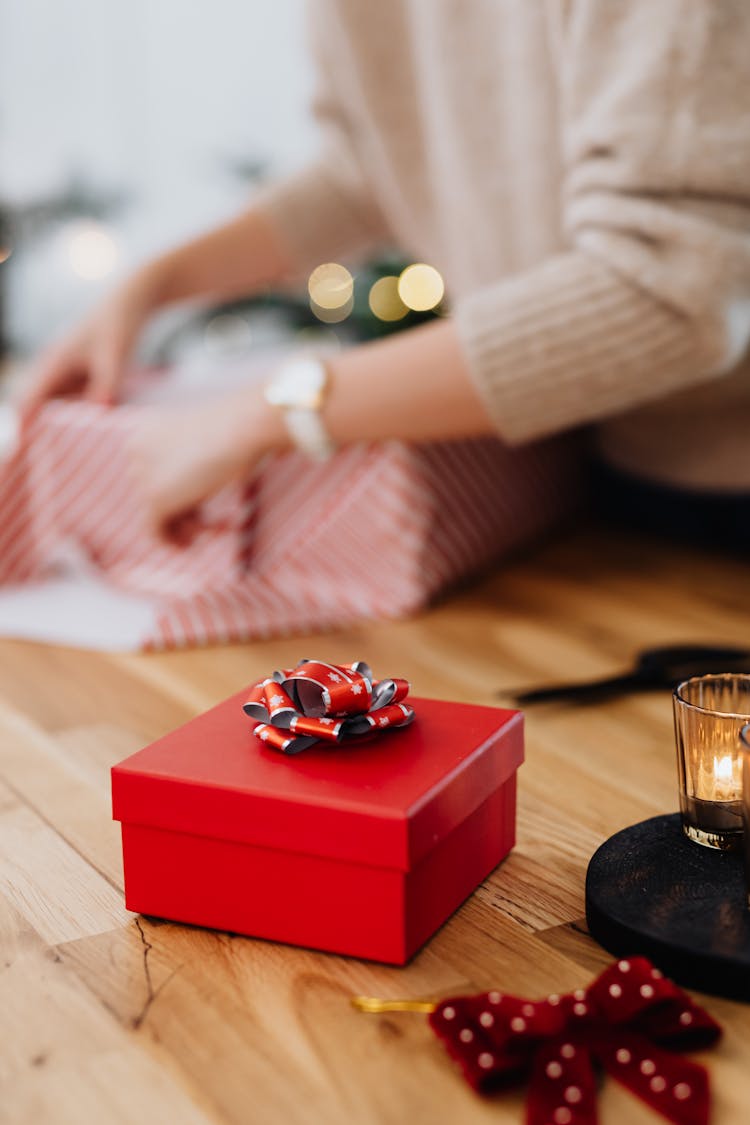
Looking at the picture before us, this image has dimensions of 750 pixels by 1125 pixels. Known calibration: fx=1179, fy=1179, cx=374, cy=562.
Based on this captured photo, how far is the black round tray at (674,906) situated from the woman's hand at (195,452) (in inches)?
21.3

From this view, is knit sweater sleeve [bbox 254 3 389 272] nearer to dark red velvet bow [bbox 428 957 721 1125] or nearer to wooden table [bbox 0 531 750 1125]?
wooden table [bbox 0 531 750 1125]

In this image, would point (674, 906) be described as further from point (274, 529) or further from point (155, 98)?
point (155, 98)

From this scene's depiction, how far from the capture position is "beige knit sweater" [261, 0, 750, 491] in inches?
34.3

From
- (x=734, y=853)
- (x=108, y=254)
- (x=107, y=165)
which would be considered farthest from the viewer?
(x=107, y=165)

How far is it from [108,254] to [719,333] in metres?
2.99

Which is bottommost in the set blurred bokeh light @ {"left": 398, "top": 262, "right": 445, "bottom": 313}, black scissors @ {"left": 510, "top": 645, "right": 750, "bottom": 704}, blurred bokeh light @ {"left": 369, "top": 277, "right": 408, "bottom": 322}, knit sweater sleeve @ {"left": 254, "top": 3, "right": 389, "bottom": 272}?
black scissors @ {"left": 510, "top": 645, "right": 750, "bottom": 704}

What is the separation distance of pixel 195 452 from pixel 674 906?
0.64 m

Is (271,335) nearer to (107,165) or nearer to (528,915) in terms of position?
(107,165)

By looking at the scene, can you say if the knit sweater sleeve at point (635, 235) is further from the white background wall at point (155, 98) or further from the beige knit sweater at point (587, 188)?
the white background wall at point (155, 98)

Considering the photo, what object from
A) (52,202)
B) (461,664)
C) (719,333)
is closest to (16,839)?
(461,664)

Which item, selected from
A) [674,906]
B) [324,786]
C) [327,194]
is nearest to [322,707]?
[324,786]

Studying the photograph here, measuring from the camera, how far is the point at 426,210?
52.0 inches

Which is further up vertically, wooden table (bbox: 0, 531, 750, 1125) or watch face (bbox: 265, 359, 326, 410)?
watch face (bbox: 265, 359, 326, 410)

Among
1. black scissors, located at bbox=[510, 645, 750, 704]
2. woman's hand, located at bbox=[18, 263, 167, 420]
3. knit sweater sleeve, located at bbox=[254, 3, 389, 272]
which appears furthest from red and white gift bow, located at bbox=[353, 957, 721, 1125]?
knit sweater sleeve, located at bbox=[254, 3, 389, 272]
